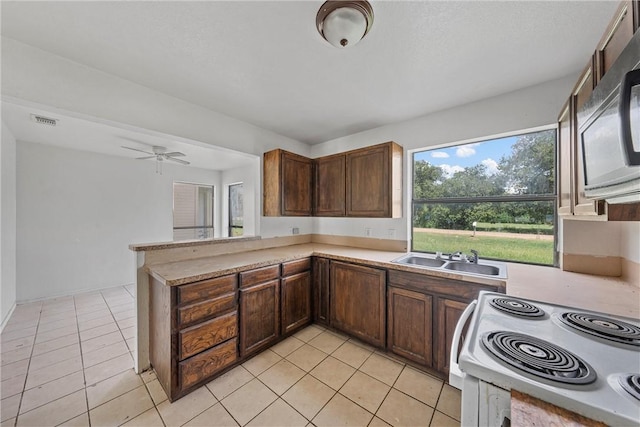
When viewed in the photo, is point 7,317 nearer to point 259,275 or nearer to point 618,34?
point 259,275

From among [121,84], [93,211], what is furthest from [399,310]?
[93,211]

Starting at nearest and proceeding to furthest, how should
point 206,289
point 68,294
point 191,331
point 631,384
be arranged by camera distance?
1. point 631,384
2. point 191,331
3. point 206,289
4. point 68,294

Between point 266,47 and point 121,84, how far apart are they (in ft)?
4.56

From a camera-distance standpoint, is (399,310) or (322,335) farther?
(322,335)

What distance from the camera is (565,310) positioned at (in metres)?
1.21

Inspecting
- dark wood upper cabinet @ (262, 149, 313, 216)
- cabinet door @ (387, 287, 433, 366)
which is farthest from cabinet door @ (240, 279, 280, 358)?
cabinet door @ (387, 287, 433, 366)

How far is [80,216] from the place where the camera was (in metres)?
3.69

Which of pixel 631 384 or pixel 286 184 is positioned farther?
pixel 286 184

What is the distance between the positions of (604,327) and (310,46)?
2219 mm

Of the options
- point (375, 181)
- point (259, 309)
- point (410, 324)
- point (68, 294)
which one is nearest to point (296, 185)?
point (375, 181)

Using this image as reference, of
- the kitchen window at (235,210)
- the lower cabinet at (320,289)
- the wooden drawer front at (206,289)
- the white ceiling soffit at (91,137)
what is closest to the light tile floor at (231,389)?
the lower cabinet at (320,289)

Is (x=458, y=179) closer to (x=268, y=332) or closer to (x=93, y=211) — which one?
(x=268, y=332)

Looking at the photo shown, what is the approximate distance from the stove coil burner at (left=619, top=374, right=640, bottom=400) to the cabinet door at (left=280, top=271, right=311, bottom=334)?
86.2 inches

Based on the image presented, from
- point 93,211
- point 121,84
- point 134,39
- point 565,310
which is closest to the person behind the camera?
point 565,310
